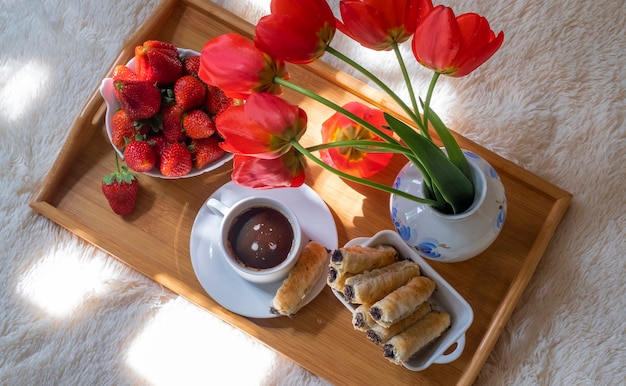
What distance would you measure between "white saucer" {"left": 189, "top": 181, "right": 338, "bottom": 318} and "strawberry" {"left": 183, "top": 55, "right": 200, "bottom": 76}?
159 millimetres

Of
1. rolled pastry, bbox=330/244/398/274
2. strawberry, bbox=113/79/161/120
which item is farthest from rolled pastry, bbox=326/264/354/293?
strawberry, bbox=113/79/161/120

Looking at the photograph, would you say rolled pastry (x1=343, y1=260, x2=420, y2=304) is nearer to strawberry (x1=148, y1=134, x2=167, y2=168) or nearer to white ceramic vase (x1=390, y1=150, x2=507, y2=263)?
white ceramic vase (x1=390, y1=150, x2=507, y2=263)

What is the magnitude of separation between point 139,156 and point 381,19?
15.9 inches

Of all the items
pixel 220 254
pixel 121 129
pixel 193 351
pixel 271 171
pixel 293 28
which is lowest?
pixel 193 351

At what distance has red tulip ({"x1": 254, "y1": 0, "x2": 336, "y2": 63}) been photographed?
531mm

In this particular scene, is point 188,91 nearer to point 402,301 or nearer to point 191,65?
point 191,65

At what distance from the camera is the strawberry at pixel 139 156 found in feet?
2.70

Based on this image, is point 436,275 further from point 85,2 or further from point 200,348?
point 85,2

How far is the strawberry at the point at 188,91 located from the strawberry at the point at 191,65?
13 mm

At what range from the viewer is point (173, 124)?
85cm

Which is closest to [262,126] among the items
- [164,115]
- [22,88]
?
[164,115]

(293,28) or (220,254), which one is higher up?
(293,28)

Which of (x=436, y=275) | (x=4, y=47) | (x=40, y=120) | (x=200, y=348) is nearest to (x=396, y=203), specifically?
(x=436, y=275)

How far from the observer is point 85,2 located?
102 centimetres
